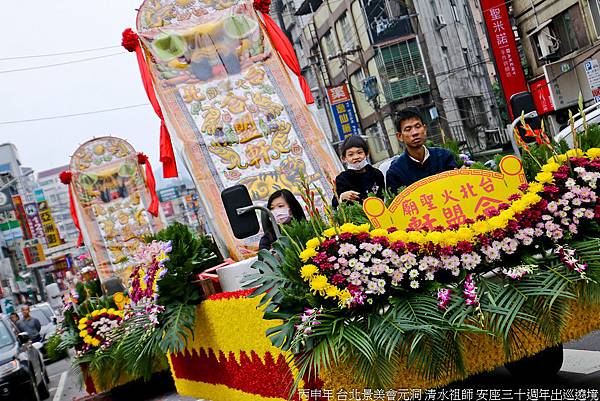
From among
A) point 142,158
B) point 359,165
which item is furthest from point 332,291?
point 142,158

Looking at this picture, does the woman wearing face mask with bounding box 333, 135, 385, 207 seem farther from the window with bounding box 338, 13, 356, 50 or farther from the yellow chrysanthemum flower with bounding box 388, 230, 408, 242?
the window with bounding box 338, 13, 356, 50

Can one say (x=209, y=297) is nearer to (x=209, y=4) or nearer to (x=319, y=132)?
(x=319, y=132)

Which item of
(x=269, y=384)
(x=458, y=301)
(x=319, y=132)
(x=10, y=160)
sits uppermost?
(x=10, y=160)

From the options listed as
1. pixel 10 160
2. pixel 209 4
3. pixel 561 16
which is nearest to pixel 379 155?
pixel 561 16

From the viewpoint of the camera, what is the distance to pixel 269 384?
6.75 metres

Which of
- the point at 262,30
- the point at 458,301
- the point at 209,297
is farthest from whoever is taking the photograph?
the point at 262,30

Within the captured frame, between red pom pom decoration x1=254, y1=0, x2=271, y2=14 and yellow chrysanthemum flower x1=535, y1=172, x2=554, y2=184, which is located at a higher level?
red pom pom decoration x1=254, y1=0, x2=271, y2=14

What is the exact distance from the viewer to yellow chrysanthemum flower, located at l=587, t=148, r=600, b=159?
17.6ft

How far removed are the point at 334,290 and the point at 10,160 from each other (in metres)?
103

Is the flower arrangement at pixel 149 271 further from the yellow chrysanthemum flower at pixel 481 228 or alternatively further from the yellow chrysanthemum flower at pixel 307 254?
the yellow chrysanthemum flower at pixel 481 228

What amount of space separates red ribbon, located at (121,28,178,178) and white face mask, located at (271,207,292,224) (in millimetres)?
3944

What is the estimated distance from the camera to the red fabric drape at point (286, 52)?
11805 mm

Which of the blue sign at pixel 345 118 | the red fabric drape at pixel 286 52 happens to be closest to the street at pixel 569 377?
the red fabric drape at pixel 286 52

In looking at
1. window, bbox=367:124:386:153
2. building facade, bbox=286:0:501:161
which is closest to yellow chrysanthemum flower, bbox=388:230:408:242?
building facade, bbox=286:0:501:161
